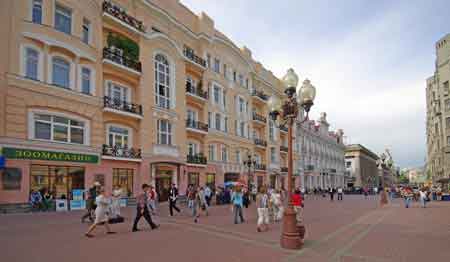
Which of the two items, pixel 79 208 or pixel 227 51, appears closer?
pixel 79 208

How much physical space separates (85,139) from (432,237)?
61.9 feet

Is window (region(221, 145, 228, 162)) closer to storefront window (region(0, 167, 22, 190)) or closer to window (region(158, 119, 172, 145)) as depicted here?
window (region(158, 119, 172, 145))

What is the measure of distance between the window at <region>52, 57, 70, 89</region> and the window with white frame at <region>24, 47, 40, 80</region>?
997 millimetres

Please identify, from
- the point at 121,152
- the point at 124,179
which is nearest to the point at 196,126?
the point at 121,152

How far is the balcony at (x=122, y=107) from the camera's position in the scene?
21.9m

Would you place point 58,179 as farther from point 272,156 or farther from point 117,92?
point 272,156

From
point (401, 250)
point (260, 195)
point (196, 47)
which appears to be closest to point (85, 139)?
point (260, 195)

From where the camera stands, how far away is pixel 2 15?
1691 centimetres

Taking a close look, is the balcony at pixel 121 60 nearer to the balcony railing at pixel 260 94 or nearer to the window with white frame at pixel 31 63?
the window with white frame at pixel 31 63

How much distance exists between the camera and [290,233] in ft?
28.9

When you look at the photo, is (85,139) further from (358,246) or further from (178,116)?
(358,246)

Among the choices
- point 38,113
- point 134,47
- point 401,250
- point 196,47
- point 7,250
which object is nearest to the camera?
point 7,250

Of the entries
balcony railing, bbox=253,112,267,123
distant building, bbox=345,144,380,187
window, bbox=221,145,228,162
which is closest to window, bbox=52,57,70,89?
window, bbox=221,145,228,162

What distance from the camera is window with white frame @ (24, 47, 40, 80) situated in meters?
17.9
